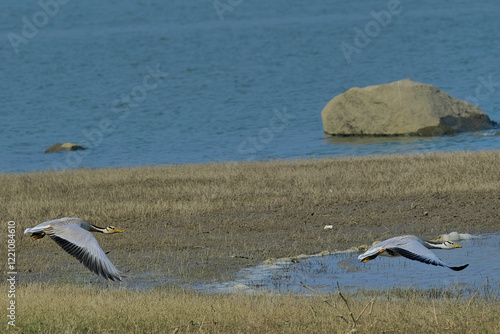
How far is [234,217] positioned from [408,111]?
56.4 feet

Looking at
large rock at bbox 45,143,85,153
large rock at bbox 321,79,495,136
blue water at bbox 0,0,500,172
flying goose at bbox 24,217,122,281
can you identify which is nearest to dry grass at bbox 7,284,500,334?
flying goose at bbox 24,217,122,281

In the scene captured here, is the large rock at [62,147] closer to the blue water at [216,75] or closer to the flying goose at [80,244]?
the blue water at [216,75]

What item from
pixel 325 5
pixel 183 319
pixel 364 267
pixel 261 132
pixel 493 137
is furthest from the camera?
pixel 325 5

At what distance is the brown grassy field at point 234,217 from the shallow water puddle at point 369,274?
541 mm

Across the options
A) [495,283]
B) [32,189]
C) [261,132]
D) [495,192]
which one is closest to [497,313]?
[495,283]

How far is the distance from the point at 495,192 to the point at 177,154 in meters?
18.3

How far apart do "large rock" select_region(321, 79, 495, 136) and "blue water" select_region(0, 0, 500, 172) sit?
89 cm

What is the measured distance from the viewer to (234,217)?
49.3 feet

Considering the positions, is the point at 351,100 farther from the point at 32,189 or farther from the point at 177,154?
the point at 32,189

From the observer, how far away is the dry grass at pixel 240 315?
7504 mm

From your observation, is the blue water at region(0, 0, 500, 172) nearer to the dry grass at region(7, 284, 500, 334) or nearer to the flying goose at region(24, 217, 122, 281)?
the dry grass at region(7, 284, 500, 334)

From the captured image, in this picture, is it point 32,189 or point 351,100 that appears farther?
point 351,100

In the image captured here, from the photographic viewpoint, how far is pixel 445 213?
1471 cm

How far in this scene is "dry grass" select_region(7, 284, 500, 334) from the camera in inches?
295
